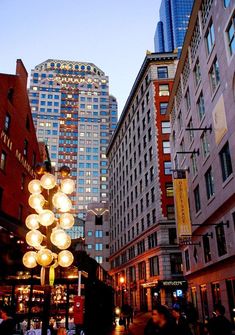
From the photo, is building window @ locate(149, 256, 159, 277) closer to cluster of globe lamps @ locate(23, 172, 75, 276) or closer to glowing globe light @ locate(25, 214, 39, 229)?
cluster of globe lamps @ locate(23, 172, 75, 276)

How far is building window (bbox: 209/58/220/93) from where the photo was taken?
22.6 m

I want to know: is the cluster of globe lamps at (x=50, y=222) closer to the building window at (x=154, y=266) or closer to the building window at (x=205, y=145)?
the building window at (x=205, y=145)

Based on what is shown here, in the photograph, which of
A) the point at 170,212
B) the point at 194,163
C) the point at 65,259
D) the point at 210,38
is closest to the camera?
the point at 65,259

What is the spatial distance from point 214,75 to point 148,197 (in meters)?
31.1

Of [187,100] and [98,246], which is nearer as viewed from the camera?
[187,100]

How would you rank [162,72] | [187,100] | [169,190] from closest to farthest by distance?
[187,100]
[169,190]
[162,72]

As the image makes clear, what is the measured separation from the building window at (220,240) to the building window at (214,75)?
896 centimetres

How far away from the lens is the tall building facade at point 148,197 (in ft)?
150

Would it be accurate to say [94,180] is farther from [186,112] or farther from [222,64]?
[222,64]

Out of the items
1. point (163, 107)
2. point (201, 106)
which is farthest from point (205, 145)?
point (163, 107)

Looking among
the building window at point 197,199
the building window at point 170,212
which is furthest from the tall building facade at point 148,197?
the building window at point 197,199

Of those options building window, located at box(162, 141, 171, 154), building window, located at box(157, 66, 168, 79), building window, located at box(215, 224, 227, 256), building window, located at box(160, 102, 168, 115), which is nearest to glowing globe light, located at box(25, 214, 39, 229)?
building window, located at box(215, 224, 227, 256)

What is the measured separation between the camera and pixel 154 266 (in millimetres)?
48156

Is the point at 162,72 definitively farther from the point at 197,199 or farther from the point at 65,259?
the point at 65,259
